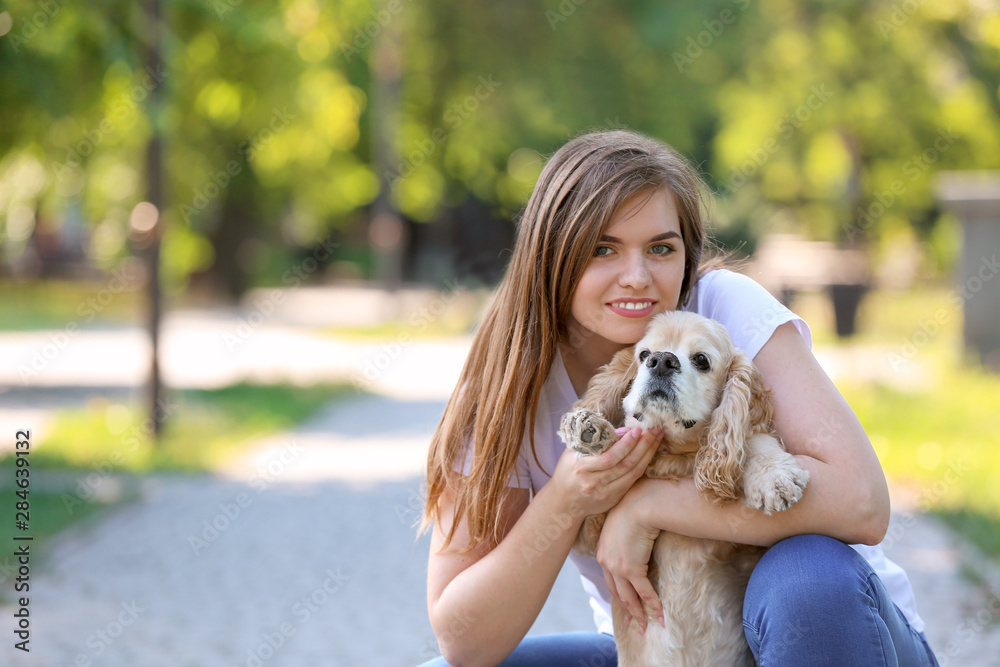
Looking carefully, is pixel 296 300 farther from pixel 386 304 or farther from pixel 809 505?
pixel 809 505

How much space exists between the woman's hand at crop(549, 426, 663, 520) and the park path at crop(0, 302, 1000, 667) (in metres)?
1.36

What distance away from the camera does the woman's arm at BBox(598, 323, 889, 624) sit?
2064 millimetres

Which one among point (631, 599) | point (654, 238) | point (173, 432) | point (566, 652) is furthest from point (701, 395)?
point (173, 432)

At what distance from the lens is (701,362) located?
2.23m

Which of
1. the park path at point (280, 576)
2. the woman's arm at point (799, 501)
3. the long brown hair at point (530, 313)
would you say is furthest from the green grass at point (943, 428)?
the long brown hair at point (530, 313)

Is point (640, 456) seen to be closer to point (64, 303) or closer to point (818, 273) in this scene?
point (818, 273)

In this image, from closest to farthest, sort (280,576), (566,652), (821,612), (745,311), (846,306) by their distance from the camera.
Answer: (821,612)
(745,311)
(566,652)
(280,576)
(846,306)

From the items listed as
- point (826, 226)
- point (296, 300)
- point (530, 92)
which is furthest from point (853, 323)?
A: point (296, 300)

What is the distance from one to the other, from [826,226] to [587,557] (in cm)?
2684

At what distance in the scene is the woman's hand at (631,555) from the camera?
7.18 ft

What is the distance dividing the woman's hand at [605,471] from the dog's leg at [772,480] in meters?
0.24

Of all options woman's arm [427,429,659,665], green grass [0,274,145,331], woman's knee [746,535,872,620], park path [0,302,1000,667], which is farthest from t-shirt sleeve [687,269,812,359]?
green grass [0,274,145,331]

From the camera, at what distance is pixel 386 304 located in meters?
21.5

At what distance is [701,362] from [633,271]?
282 mm
